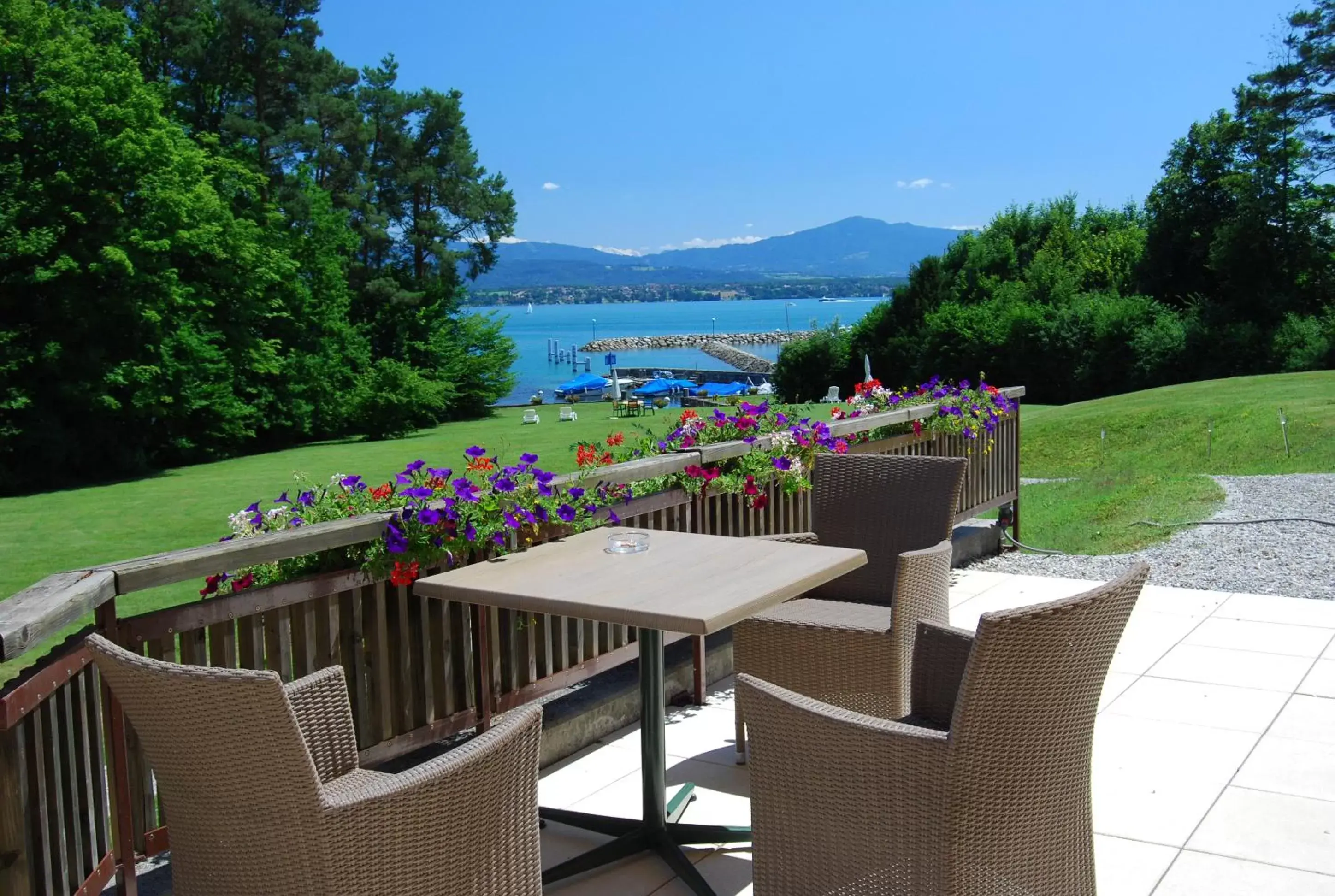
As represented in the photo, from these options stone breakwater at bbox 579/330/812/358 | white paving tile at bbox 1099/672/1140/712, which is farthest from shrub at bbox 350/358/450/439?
stone breakwater at bbox 579/330/812/358

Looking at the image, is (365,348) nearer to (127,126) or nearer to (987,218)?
(127,126)

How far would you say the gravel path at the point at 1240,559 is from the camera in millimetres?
6434

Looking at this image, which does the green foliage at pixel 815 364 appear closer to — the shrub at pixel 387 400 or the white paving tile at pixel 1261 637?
the shrub at pixel 387 400

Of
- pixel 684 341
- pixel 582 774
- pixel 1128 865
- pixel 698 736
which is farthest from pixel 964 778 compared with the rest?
pixel 684 341

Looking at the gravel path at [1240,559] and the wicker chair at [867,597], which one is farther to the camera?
the gravel path at [1240,559]

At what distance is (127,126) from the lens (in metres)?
26.1

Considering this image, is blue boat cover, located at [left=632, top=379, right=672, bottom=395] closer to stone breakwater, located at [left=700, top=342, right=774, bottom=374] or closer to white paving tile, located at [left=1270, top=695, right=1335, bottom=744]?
stone breakwater, located at [left=700, top=342, right=774, bottom=374]

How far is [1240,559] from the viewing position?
23.2 feet

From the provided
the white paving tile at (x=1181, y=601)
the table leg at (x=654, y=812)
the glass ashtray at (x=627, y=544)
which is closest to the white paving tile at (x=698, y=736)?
the table leg at (x=654, y=812)

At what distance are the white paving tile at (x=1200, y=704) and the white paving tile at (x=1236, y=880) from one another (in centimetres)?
117

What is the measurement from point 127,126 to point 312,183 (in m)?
7.65

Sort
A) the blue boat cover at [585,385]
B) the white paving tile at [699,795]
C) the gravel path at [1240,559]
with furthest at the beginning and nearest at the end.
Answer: the blue boat cover at [585,385] → the gravel path at [1240,559] → the white paving tile at [699,795]

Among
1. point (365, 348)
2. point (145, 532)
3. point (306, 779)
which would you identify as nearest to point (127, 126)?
point (365, 348)

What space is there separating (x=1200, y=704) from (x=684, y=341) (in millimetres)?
134715
